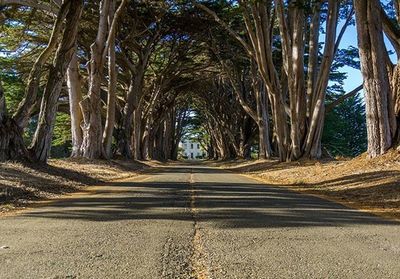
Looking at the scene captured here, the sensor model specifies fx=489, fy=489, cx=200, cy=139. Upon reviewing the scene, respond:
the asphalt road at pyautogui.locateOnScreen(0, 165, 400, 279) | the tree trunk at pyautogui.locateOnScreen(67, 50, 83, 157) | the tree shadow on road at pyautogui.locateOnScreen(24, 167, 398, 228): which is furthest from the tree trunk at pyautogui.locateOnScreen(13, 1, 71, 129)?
the tree trunk at pyautogui.locateOnScreen(67, 50, 83, 157)

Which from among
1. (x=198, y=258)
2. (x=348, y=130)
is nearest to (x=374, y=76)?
(x=198, y=258)

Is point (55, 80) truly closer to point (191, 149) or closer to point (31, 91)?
point (31, 91)

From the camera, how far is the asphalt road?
161 inches

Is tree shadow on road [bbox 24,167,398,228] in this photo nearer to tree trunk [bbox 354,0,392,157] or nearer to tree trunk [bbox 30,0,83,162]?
tree trunk [bbox 354,0,392,157]

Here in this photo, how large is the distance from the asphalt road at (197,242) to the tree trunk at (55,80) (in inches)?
252

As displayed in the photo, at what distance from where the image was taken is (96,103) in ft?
70.0

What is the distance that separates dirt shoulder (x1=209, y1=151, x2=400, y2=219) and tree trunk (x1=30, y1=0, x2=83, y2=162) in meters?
7.26

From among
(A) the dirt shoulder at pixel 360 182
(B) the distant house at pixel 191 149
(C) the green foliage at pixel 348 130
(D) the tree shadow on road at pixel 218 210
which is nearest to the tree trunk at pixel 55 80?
(D) the tree shadow on road at pixel 218 210

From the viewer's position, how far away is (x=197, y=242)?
517 cm

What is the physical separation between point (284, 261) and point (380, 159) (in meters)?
9.26

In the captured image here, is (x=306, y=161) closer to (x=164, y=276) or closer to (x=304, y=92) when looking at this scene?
(x=304, y=92)

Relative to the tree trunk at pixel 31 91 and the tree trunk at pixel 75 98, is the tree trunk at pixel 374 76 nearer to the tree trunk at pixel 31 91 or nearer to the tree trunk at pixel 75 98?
the tree trunk at pixel 31 91

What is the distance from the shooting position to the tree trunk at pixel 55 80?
46.5 ft

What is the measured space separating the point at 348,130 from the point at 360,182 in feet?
185
